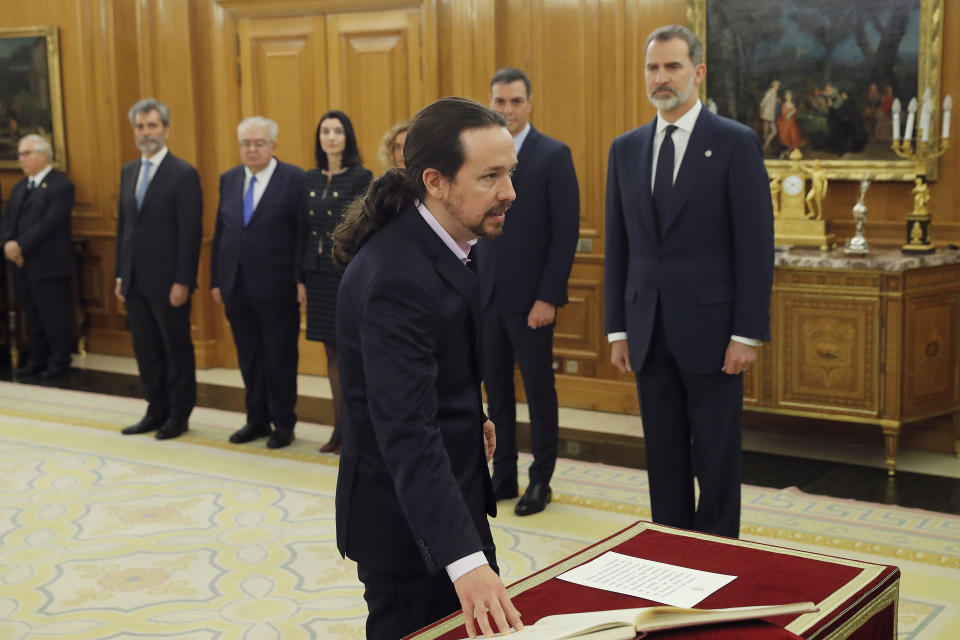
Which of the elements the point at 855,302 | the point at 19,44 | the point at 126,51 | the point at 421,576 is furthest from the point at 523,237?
the point at 19,44

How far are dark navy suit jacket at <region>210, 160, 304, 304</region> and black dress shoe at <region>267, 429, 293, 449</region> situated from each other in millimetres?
737

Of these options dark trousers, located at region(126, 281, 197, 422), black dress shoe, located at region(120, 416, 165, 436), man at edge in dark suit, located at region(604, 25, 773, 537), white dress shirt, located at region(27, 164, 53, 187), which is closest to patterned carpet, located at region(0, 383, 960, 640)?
black dress shoe, located at region(120, 416, 165, 436)

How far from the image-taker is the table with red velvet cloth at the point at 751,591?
6.61ft

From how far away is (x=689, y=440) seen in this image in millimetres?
3854

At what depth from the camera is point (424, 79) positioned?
24.1 ft

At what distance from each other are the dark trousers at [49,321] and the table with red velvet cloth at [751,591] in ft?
23.0

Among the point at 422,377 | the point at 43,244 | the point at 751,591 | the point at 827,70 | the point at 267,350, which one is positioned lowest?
the point at 267,350

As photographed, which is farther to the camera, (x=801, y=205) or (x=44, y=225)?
(x=44, y=225)

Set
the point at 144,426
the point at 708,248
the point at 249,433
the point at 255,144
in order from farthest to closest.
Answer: the point at 144,426
the point at 249,433
the point at 255,144
the point at 708,248

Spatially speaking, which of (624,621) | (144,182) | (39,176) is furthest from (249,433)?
(624,621)

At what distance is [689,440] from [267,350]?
290 centimetres

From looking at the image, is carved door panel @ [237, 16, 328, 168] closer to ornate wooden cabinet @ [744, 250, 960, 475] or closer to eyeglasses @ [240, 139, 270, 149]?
eyeglasses @ [240, 139, 270, 149]

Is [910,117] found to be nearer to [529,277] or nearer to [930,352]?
[930,352]

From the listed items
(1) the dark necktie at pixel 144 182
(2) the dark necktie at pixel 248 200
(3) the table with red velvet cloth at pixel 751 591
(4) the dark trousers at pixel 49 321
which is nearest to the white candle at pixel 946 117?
(2) the dark necktie at pixel 248 200
